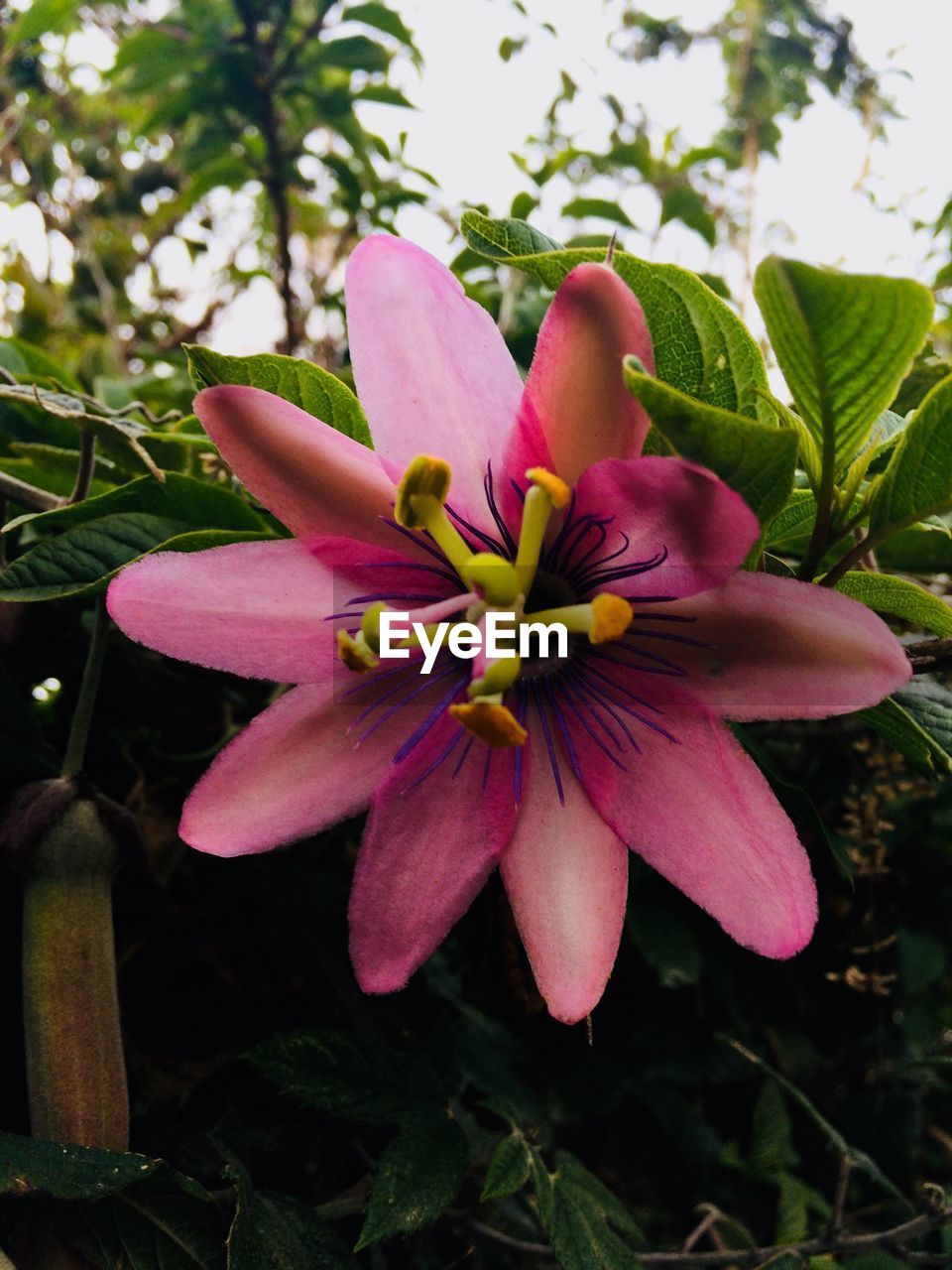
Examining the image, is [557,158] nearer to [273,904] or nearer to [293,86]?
Result: [293,86]

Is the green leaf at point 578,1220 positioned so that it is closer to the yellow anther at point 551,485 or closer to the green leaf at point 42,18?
the yellow anther at point 551,485

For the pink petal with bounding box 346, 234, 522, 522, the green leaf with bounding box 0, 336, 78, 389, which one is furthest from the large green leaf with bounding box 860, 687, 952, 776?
the green leaf with bounding box 0, 336, 78, 389

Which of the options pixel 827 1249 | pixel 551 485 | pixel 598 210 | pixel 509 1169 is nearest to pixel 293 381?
pixel 551 485

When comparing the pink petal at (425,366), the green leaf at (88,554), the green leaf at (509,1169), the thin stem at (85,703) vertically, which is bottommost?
the green leaf at (509,1169)

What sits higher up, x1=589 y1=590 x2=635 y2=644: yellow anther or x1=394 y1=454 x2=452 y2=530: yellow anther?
x1=394 y1=454 x2=452 y2=530: yellow anther

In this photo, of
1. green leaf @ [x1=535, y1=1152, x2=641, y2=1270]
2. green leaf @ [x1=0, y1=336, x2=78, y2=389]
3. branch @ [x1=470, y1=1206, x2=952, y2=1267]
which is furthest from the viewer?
green leaf @ [x1=0, y1=336, x2=78, y2=389]

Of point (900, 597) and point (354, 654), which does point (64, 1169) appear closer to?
point (354, 654)

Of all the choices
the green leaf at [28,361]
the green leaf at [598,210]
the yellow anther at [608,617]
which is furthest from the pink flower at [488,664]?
the green leaf at [598,210]

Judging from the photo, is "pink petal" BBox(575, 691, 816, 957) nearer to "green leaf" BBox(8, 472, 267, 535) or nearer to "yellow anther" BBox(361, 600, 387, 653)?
"yellow anther" BBox(361, 600, 387, 653)
